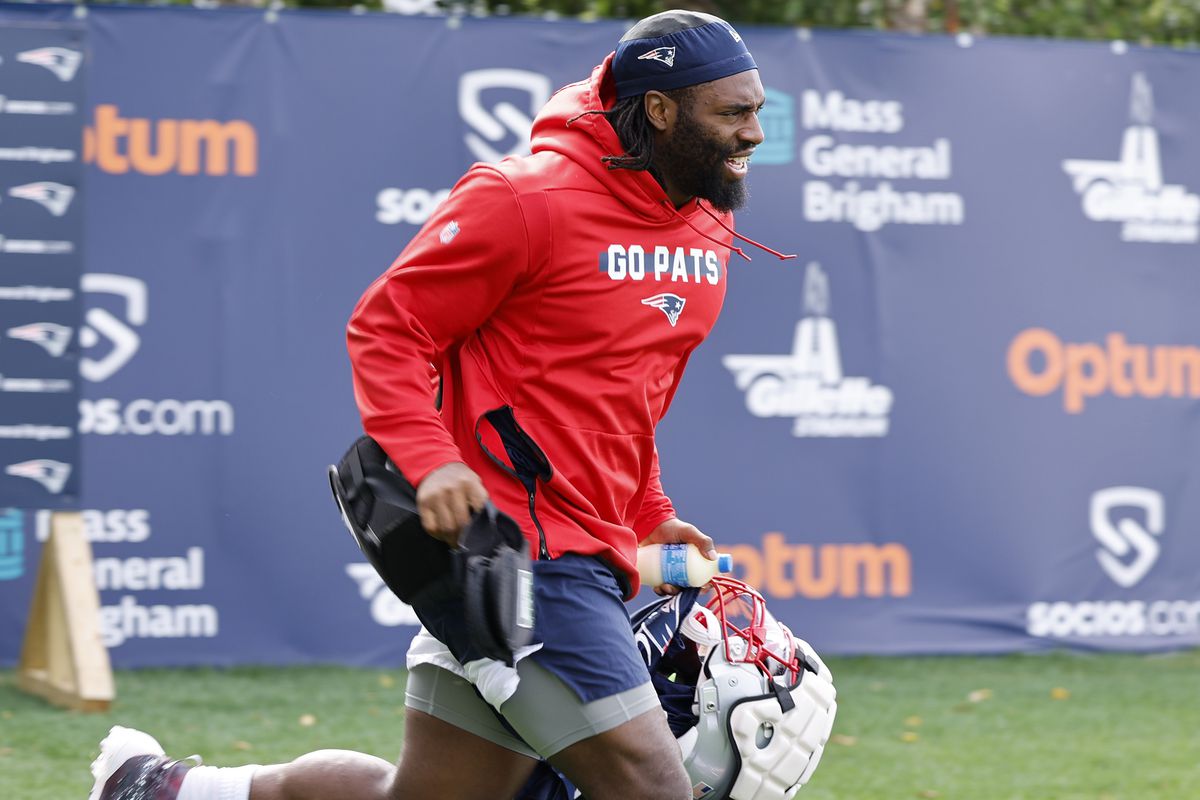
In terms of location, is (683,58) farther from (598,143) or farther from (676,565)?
(676,565)

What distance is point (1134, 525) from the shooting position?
27.2ft

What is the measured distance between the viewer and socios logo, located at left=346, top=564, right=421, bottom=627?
758 cm

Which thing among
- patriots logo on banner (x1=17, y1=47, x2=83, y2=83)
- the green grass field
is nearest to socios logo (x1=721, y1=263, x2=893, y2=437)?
the green grass field

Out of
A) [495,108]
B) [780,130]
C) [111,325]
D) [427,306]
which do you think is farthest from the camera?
[780,130]

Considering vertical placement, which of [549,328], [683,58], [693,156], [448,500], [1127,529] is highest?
[683,58]

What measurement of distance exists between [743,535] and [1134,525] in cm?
192

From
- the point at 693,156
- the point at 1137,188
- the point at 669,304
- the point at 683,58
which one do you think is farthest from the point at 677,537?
the point at 1137,188

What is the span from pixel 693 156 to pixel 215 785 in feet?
5.72

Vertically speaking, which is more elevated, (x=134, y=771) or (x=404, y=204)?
(x=404, y=204)

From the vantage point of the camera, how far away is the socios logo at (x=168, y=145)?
7359 millimetres

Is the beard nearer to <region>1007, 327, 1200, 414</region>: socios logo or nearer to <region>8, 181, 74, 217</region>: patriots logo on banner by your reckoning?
<region>8, 181, 74, 217</region>: patriots logo on banner

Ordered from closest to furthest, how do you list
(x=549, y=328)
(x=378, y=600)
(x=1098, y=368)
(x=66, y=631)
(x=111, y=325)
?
(x=549, y=328)
(x=66, y=631)
(x=111, y=325)
(x=378, y=600)
(x=1098, y=368)

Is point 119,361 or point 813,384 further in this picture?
point 813,384

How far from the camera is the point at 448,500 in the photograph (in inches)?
127
